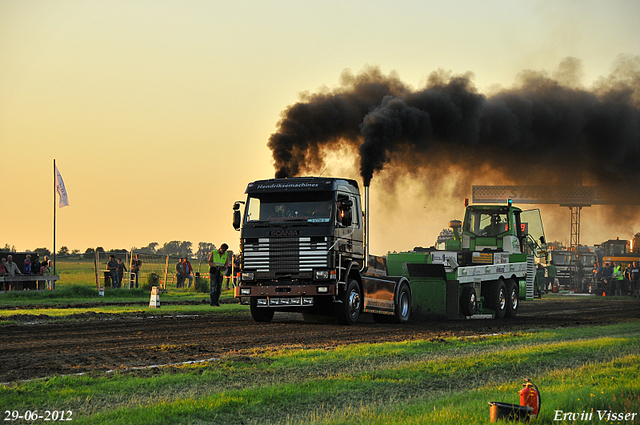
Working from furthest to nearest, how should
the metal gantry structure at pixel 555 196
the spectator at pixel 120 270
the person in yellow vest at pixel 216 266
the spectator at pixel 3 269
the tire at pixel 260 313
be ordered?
the metal gantry structure at pixel 555 196, the spectator at pixel 120 270, the spectator at pixel 3 269, the person in yellow vest at pixel 216 266, the tire at pixel 260 313

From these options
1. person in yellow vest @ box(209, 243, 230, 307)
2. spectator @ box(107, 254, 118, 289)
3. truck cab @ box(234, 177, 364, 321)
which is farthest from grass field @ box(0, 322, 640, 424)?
spectator @ box(107, 254, 118, 289)

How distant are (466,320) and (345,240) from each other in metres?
5.68

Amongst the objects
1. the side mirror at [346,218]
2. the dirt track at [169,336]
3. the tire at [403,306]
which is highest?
the side mirror at [346,218]

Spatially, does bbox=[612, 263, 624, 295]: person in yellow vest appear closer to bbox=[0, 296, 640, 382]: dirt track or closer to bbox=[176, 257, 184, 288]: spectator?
bbox=[0, 296, 640, 382]: dirt track

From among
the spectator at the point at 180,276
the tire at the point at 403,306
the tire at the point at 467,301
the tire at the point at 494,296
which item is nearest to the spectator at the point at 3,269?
the spectator at the point at 180,276

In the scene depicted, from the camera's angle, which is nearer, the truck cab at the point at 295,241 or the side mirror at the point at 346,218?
the truck cab at the point at 295,241

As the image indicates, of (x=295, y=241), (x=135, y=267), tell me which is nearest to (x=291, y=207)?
(x=295, y=241)

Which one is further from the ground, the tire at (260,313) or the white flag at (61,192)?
the white flag at (61,192)

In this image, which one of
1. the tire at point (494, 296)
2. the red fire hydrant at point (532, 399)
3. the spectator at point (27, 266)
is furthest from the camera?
the spectator at point (27, 266)

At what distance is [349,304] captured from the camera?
728 inches

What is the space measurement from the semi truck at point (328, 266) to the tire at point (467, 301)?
0.03 metres

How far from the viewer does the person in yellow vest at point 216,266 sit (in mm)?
24516

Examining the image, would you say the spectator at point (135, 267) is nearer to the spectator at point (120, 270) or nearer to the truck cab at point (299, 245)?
the spectator at point (120, 270)

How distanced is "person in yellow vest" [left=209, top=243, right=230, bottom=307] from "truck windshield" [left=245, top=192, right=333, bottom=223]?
6611 mm
